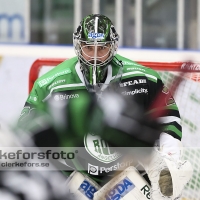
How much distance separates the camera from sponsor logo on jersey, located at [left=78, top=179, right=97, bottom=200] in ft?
6.79

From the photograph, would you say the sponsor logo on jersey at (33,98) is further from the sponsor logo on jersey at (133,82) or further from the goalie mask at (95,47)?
the sponsor logo on jersey at (133,82)

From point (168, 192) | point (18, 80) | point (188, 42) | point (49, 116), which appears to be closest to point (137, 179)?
point (168, 192)

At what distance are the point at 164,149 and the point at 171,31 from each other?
2.73 meters

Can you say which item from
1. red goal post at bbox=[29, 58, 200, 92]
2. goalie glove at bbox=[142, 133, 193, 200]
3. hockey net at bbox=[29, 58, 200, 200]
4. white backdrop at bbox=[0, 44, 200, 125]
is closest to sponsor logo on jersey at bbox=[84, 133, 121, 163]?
goalie glove at bbox=[142, 133, 193, 200]

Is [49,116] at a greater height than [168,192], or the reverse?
[49,116]

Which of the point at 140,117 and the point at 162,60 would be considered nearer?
the point at 140,117

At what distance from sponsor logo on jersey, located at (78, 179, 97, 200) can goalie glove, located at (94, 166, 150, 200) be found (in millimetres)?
27

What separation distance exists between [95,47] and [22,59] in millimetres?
1208

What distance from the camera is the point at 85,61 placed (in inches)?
82.6

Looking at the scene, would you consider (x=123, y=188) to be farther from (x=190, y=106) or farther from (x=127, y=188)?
(x=190, y=106)

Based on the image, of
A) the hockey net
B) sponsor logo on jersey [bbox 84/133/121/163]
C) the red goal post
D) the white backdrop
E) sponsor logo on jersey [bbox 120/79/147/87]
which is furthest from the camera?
→ the white backdrop

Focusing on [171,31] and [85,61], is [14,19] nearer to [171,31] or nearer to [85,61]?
[171,31]

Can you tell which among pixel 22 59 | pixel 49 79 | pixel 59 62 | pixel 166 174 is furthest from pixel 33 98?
pixel 22 59

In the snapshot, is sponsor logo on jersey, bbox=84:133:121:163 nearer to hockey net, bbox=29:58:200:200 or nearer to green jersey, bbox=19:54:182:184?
green jersey, bbox=19:54:182:184
